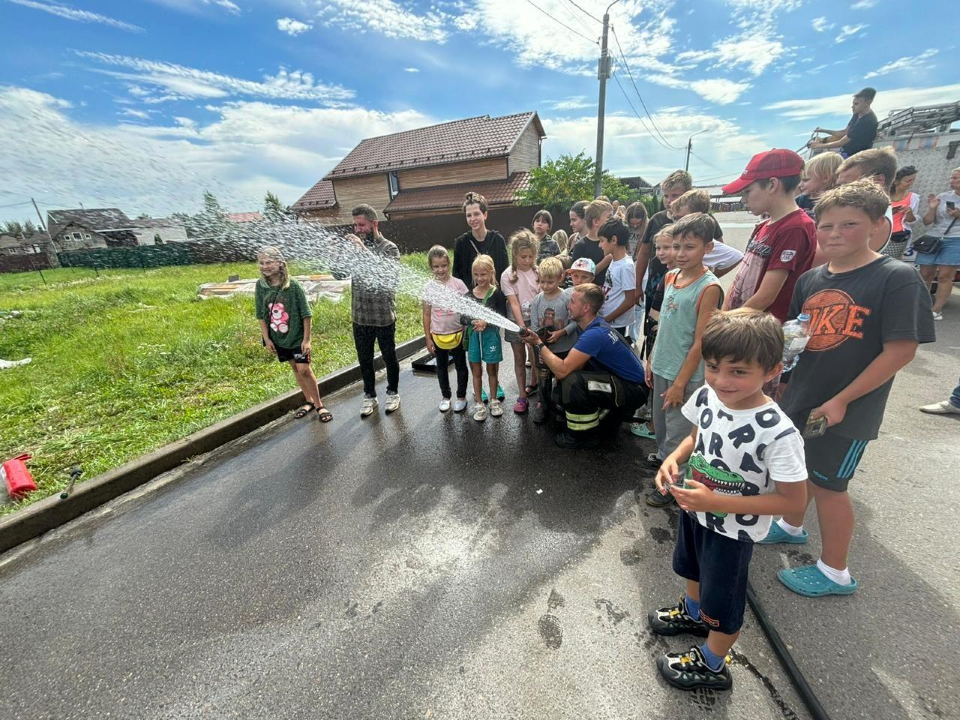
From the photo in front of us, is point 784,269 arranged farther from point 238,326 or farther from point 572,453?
point 238,326

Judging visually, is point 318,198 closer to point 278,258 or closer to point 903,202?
point 278,258

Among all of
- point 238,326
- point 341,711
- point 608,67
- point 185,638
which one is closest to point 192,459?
point 185,638

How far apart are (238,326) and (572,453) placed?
7.02 m

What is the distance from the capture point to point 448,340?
427 cm

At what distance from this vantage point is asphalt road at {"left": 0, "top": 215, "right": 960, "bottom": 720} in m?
1.83

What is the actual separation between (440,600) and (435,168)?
27376 mm

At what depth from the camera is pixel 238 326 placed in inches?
303

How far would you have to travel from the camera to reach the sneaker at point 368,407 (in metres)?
4.65

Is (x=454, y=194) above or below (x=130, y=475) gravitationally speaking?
above

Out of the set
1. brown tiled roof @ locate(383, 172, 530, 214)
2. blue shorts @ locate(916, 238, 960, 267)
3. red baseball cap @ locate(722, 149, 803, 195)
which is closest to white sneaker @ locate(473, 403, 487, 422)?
red baseball cap @ locate(722, 149, 803, 195)

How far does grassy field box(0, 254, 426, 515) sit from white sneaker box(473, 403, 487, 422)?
2.50 metres

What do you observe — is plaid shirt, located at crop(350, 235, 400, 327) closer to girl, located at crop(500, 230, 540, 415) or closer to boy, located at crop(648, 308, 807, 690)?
girl, located at crop(500, 230, 540, 415)

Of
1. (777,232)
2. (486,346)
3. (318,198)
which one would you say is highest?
(318,198)

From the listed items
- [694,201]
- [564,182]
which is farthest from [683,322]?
[564,182]
